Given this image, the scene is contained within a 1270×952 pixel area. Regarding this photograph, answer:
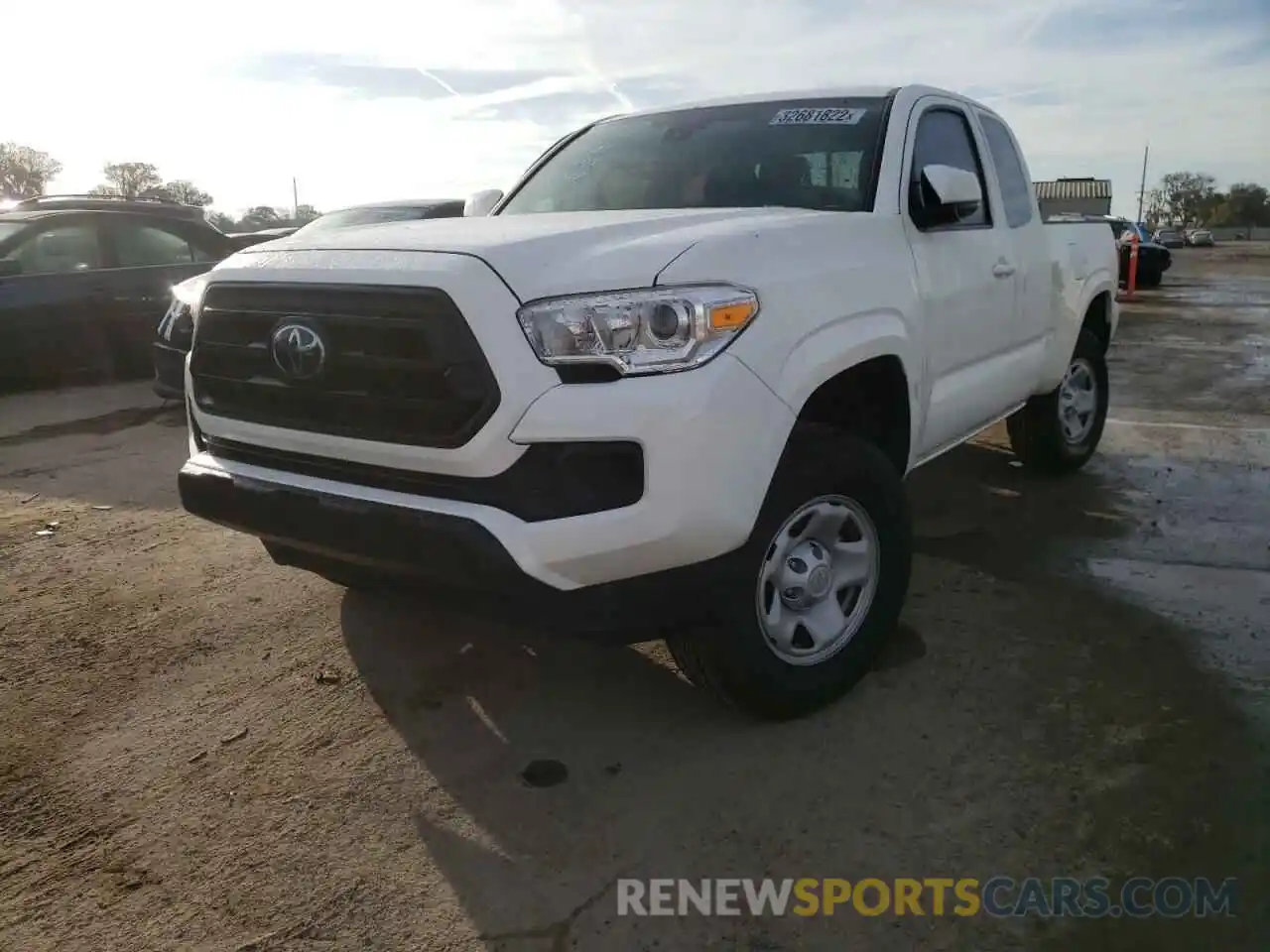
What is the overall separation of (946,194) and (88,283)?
7558 mm

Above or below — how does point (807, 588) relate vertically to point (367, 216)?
below

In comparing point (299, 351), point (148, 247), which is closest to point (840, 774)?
point (299, 351)

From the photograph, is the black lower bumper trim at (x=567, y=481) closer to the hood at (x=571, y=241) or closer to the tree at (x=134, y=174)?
the hood at (x=571, y=241)

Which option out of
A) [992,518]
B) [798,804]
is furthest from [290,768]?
[992,518]

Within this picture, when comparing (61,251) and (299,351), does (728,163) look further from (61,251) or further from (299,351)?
(61,251)

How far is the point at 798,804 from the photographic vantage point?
2643 mm

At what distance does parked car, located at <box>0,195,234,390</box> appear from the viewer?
8.22 m

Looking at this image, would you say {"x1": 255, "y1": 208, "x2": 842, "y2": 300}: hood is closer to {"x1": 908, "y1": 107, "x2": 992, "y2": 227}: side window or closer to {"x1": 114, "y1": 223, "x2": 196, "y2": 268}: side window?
{"x1": 908, "y1": 107, "x2": 992, "y2": 227}: side window

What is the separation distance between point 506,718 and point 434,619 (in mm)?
829

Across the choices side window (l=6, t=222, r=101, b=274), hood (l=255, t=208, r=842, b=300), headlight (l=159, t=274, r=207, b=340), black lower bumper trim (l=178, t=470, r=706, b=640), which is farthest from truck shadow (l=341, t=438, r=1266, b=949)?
side window (l=6, t=222, r=101, b=274)

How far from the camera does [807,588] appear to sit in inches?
116

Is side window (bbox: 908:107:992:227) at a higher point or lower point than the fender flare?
higher

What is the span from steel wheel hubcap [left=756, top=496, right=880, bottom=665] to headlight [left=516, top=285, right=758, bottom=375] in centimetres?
61

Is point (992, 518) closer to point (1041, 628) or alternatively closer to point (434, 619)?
point (1041, 628)
